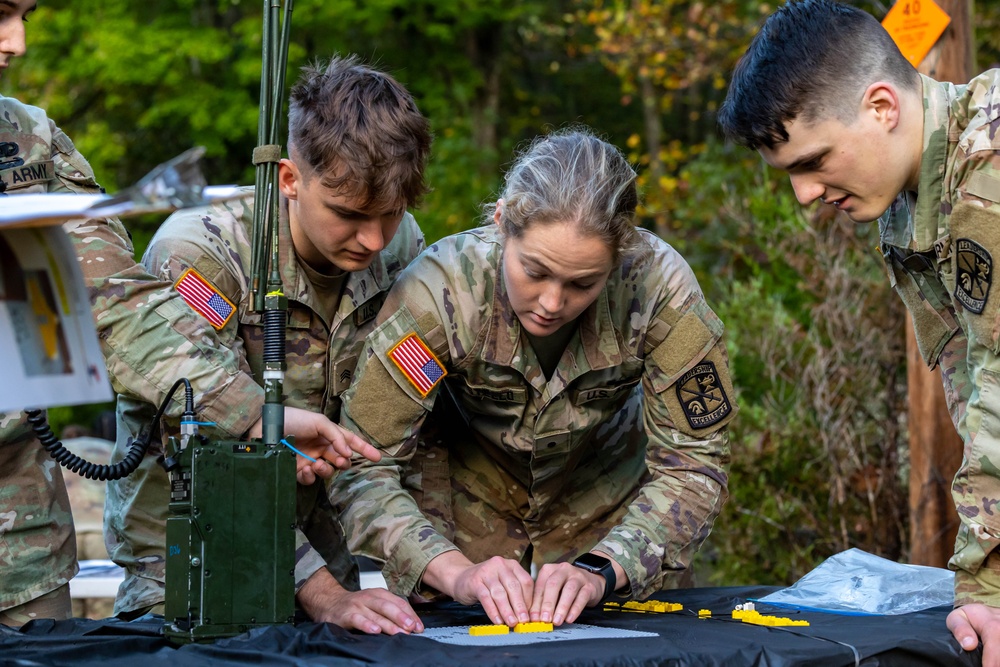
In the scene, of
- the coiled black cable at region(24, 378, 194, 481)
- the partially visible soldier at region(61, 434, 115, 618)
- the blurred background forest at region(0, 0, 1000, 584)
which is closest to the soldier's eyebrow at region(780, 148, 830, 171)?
the blurred background forest at region(0, 0, 1000, 584)

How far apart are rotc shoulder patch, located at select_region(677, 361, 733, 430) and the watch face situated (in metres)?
0.46

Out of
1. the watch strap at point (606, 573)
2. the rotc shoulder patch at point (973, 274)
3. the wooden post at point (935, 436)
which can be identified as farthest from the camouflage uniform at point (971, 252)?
the wooden post at point (935, 436)

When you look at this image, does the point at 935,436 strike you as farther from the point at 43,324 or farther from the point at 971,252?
the point at 43,324

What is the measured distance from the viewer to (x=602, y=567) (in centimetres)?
259

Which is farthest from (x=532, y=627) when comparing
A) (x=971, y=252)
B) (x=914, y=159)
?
(x=914, y=159)

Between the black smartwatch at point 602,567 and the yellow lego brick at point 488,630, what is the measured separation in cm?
39

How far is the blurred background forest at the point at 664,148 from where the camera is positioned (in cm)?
522

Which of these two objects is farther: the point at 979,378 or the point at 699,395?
the point at 699,395

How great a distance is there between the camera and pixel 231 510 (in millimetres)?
2029

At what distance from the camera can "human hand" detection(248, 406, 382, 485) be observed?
2320 mm

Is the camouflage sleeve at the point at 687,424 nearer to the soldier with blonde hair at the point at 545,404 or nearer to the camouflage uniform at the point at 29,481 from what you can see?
the soldier with blonde hair at the point at 545,404

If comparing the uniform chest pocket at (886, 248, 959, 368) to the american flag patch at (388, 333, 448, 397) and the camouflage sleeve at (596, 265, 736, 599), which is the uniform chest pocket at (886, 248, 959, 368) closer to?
the camouflage sleeve at (596, 265, 736, 599)

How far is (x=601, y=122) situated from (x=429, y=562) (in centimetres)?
1491

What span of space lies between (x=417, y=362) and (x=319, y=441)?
437mm
